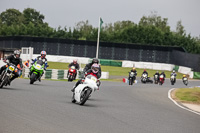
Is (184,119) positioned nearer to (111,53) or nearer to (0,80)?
(0,80)

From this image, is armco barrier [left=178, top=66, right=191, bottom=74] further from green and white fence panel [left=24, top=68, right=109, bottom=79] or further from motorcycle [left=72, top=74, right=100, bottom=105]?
motorcycle [left=72, top=74, right=100, bottom=105]

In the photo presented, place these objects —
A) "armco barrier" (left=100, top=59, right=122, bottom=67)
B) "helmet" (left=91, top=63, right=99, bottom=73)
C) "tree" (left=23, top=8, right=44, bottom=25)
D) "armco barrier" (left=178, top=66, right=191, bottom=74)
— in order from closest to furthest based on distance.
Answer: "helmet" (left=91, top=63, right=99, bottom=73)
"armco barrier" (left=178, top=66, right=191, bottom=74)
"armco barrier" (left=100, top=59, right=122, bottom=67)
"tree" (left=23, top=8, right=44, bottom=25)

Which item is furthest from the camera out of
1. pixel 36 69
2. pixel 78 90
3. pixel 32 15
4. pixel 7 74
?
pixel 32 15

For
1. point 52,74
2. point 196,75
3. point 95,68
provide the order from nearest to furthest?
point 95,68 < point 52,74 < point 196,75

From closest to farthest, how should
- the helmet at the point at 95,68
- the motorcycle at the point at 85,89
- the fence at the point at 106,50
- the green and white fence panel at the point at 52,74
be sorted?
the motorcycle at the point at 85,89 < the helmet at the point at 95,68 < the green and white fence panel at the point at 52,74 < the fence at the point at 106,50

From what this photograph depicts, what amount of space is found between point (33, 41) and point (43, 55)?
46.3 meters

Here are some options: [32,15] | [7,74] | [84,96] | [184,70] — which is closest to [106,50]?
[184,70]

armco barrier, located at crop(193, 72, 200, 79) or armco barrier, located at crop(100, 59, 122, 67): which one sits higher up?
armco barrier, located at crop(100, 59, 122, 67)

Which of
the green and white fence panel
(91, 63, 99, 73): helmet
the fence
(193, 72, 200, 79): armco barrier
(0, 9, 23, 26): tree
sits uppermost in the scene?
(0, 9, 23, 26): tree

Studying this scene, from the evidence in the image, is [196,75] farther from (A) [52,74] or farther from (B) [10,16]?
(B) [10,16]

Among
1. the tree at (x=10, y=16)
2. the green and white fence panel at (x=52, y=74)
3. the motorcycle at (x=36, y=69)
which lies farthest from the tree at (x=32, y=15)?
the motorcycle at (x=36, y=69)

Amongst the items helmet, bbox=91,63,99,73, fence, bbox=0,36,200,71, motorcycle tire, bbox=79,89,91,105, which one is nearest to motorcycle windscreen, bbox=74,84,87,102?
motorcycle tire, bbox=79,89,91,105

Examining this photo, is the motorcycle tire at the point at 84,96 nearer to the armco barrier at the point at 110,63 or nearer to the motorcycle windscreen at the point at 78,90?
the motorcycle windscreen at the point at 78,90

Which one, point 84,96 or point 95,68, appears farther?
point 95,68
